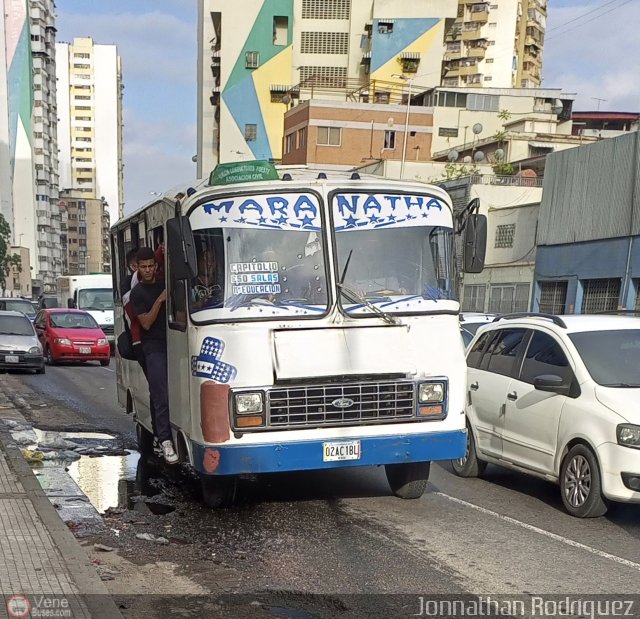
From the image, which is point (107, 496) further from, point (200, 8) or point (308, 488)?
point (200, 8)

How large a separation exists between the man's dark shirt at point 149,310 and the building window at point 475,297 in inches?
1102

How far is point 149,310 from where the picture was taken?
8273mm

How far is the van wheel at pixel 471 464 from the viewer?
9258 mm

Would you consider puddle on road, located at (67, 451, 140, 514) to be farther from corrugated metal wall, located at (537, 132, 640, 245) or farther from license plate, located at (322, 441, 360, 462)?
corrugated metal wall, located at (537, 132, 640, 245)

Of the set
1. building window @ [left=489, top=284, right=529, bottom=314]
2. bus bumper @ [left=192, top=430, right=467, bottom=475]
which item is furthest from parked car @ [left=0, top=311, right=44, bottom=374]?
building window @ [left=489, top=284, right=529, bottom=314]

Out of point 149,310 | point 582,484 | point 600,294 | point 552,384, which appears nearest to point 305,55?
point 600,294

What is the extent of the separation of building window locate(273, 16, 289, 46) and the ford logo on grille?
81.7 m

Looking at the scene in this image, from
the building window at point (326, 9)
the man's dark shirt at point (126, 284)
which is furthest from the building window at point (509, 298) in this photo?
the building window at point (326, 9)

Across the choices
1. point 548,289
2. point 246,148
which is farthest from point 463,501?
point 246,148

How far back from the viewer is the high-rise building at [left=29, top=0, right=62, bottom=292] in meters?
128

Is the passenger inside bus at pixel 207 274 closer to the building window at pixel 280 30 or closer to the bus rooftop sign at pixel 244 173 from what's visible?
the bus rooftop sign at pixel 244 173

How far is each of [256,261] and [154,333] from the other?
175cm

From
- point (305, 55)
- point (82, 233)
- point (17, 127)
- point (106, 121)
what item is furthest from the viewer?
point (106, 121)

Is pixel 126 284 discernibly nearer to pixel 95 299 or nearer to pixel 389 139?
pixel 95 299
